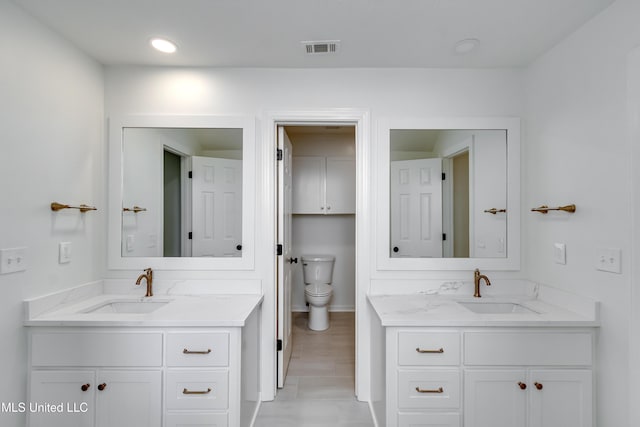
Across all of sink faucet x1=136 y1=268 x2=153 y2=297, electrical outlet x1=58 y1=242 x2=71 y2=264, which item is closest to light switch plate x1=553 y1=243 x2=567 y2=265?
sink faucet x1=136 y1=268 x2=153 y2=297

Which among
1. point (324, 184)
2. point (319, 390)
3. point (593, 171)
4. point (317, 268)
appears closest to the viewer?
point (593, 171)

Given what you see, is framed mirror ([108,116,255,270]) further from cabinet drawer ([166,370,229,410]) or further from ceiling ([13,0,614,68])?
cabinet drawer ([166,370,229,410])

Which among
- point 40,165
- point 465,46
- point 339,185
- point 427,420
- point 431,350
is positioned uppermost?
point 465,46

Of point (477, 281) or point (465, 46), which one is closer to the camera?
point (465, 46)

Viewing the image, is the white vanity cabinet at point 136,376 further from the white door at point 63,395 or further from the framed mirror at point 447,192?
the framed mirror at point 447,192

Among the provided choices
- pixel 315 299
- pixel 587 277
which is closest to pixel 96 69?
pixel 315 299

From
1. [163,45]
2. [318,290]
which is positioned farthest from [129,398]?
[318,290]

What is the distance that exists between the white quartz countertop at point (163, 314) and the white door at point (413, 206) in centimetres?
106

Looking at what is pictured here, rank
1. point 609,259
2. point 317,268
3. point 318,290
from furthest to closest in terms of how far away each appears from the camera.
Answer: point 317,268 → point 318,290 → point 609,259

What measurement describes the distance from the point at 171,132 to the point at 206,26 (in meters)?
0.76

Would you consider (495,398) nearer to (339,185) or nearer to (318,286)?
(318,286)

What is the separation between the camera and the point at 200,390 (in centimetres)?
155

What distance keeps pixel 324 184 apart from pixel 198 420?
9.52ft

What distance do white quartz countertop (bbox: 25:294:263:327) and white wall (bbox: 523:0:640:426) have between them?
1.80 m
